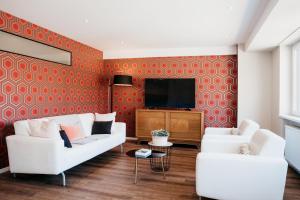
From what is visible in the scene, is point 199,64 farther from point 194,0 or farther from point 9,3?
point 9,3

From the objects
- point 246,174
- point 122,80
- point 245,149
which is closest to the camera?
point 246,174

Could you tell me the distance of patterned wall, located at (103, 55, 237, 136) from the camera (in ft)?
18.3

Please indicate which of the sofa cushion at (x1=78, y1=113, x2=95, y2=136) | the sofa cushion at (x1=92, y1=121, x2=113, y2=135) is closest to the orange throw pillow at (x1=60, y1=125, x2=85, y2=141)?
the sofa cushion at (x1=78, y1=113, x2=95, y2=136)

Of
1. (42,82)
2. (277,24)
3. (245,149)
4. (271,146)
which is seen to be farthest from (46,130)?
(277,24)

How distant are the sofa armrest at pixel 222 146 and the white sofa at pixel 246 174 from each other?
0.65 meters

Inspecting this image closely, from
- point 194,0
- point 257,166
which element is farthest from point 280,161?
point 194,0

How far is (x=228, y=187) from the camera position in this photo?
2371 mm

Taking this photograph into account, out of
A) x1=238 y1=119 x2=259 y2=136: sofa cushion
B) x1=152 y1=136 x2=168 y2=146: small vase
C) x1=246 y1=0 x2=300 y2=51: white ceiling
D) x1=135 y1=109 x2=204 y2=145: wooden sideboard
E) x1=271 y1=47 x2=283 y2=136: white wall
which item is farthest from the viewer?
x1=135 y1=109 x2=204 y2=145: wooden sideboard

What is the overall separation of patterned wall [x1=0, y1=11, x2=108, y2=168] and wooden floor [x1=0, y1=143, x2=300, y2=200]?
90 centimetres

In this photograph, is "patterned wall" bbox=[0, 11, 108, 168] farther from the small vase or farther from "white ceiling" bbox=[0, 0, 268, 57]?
the small vase

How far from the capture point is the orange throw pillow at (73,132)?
3.87 meters

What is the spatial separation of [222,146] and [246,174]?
0.93 m

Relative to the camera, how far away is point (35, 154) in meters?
3.05

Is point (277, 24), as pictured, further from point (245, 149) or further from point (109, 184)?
point (109, 184)
